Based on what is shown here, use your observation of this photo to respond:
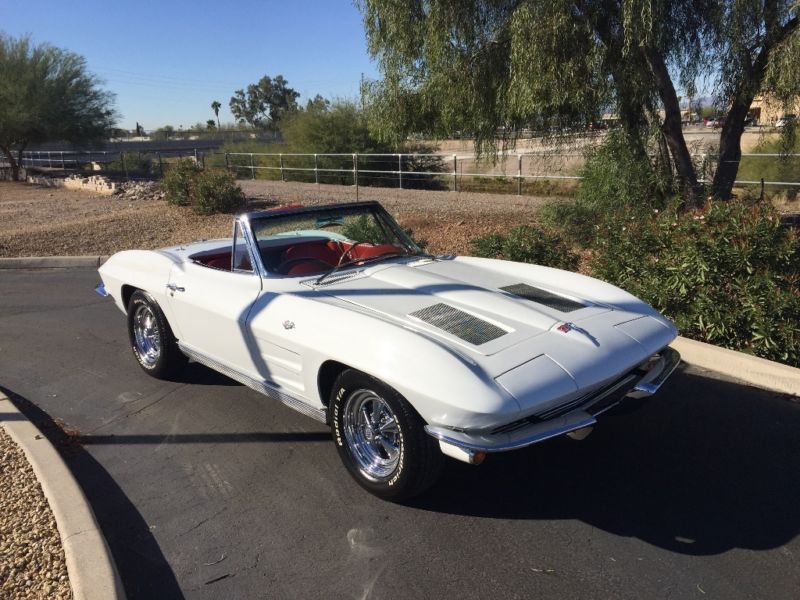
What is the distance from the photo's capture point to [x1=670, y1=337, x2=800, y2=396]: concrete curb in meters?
4.62

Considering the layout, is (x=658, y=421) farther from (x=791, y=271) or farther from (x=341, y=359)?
(x=341, y=359)

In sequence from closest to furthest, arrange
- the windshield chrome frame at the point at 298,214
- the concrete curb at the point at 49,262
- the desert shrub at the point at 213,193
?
the windshield chrome frame at the point at 298,214 → the concrete curb at the point at 49,262 → the desert shrub at the point at 213,193

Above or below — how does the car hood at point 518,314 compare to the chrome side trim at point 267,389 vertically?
above

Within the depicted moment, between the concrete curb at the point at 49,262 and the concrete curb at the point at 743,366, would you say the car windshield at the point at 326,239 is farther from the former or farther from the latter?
the concrete curb at the point at 49,262

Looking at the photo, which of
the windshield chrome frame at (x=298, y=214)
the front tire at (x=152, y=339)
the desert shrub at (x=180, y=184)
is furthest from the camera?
the desert shrub at (x=180, y=184)

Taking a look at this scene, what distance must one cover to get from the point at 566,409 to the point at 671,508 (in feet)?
2.43

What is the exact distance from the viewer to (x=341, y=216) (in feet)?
16.0

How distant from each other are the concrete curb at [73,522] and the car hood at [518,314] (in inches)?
66.3

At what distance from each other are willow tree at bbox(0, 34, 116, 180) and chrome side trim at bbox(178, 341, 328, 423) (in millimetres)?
26522

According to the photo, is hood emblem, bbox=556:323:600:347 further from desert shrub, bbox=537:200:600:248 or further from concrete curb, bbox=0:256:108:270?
concrete curb, bbox=0:256:108:270

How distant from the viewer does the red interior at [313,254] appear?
4402mm

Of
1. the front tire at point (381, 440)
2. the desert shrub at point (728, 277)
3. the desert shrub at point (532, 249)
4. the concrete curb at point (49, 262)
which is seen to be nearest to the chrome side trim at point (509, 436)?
the front tire at point (381, 440)

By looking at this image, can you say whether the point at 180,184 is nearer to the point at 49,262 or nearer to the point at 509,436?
the point at 49,262

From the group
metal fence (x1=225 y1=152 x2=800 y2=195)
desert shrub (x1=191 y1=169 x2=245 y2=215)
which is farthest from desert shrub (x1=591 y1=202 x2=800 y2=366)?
metal fence (x1=225 y1=152 x2=800 y2=195)
